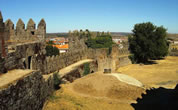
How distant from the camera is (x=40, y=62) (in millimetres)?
13844

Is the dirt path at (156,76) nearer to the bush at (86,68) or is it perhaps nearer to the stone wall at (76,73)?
the stone wall at (76,73)

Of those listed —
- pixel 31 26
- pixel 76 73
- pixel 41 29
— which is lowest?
pixel 76 73

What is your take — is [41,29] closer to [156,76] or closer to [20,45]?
[20,45]

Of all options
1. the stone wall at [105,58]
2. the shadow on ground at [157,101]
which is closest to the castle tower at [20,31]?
the stone wall at [105,58]

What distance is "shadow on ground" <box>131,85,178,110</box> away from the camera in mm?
10492

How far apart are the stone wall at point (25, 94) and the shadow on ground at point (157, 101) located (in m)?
5.67

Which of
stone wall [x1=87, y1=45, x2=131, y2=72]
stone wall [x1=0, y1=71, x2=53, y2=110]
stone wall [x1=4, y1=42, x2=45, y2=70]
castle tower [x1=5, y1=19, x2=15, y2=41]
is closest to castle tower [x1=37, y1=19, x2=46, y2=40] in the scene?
stone wall [x1=4, y1=42, x2=45, y2=70]

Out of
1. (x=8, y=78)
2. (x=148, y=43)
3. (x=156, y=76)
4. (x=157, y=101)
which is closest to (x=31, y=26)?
(x=8, y=78)

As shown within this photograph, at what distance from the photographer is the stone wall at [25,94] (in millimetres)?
5407

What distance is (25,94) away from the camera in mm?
6543

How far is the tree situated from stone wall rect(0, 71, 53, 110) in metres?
27.6

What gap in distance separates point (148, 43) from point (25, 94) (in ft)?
96.7

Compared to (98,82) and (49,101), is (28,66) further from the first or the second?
(98,82)

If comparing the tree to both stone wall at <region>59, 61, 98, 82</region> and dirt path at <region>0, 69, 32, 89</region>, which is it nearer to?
stone wall at <region>59, 61, 98, 82</region>
